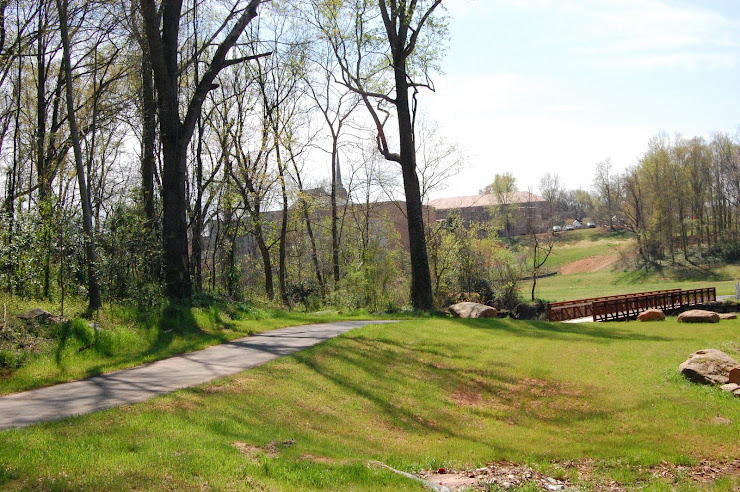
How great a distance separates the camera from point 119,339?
34.1ft

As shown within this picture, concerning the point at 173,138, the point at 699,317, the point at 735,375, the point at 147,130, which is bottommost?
the point at 699,317

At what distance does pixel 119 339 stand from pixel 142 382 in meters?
2.74

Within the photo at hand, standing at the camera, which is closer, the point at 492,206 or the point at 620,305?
the point at 620,305

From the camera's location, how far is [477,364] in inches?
465

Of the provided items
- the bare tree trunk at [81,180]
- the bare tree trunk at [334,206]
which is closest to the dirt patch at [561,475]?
the bare tree trunk at [81,180]

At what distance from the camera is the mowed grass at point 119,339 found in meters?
8.42

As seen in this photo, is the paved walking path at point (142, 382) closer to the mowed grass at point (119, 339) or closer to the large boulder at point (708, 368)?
the mowed grass at point (119, 339)

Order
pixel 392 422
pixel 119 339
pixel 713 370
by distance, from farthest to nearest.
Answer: pixel 713 370 < pixel 119 339 < pixel 392 422

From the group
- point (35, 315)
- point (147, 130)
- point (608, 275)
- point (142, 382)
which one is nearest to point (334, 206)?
point (147, 130)

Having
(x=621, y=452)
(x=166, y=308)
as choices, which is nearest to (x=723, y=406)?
(x=621, y=452)

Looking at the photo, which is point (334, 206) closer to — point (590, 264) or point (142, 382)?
point (142, 382)

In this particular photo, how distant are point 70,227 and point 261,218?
1529cm

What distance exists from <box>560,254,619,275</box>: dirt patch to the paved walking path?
62064mm

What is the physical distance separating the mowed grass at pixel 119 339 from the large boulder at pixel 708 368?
962cm
